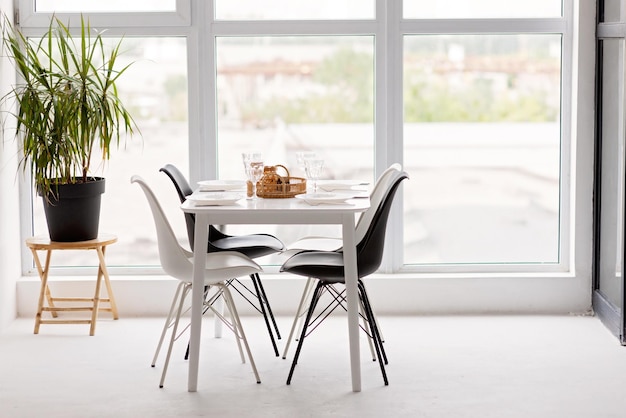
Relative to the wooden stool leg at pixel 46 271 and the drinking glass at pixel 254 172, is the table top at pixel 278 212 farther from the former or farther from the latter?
the wooden stool leg at pixel 46 271

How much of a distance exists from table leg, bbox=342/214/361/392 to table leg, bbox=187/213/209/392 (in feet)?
2.01

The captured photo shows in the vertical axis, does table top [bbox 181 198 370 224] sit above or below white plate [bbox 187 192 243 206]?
below

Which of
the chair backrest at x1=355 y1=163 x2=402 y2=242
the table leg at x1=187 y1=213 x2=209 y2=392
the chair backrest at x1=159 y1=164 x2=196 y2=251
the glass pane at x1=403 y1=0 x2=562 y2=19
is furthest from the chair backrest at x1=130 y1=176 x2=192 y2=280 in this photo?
the glass pane at x1=403 y1=0 x2=562 y2=19

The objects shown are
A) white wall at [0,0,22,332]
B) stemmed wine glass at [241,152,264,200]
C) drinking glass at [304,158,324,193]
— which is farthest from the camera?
white wall at [0,0,22,332]

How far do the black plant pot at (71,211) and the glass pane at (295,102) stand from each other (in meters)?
0.86

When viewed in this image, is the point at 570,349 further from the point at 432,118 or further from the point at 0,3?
the point at 0,3

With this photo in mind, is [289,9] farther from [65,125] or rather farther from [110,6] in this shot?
[65,125]

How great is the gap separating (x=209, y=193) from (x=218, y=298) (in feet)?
2.41

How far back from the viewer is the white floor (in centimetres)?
404

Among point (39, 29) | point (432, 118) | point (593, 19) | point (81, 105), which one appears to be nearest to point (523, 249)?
point (432, 118)

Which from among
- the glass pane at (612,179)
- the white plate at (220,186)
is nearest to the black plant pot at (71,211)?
the white plate at (220,186)

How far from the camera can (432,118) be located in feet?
18.8

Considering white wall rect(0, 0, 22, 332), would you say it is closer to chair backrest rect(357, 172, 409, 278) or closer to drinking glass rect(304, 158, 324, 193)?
drinking glass rect(304, 158, 324, 193)

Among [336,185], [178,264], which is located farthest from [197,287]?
[336,185]
